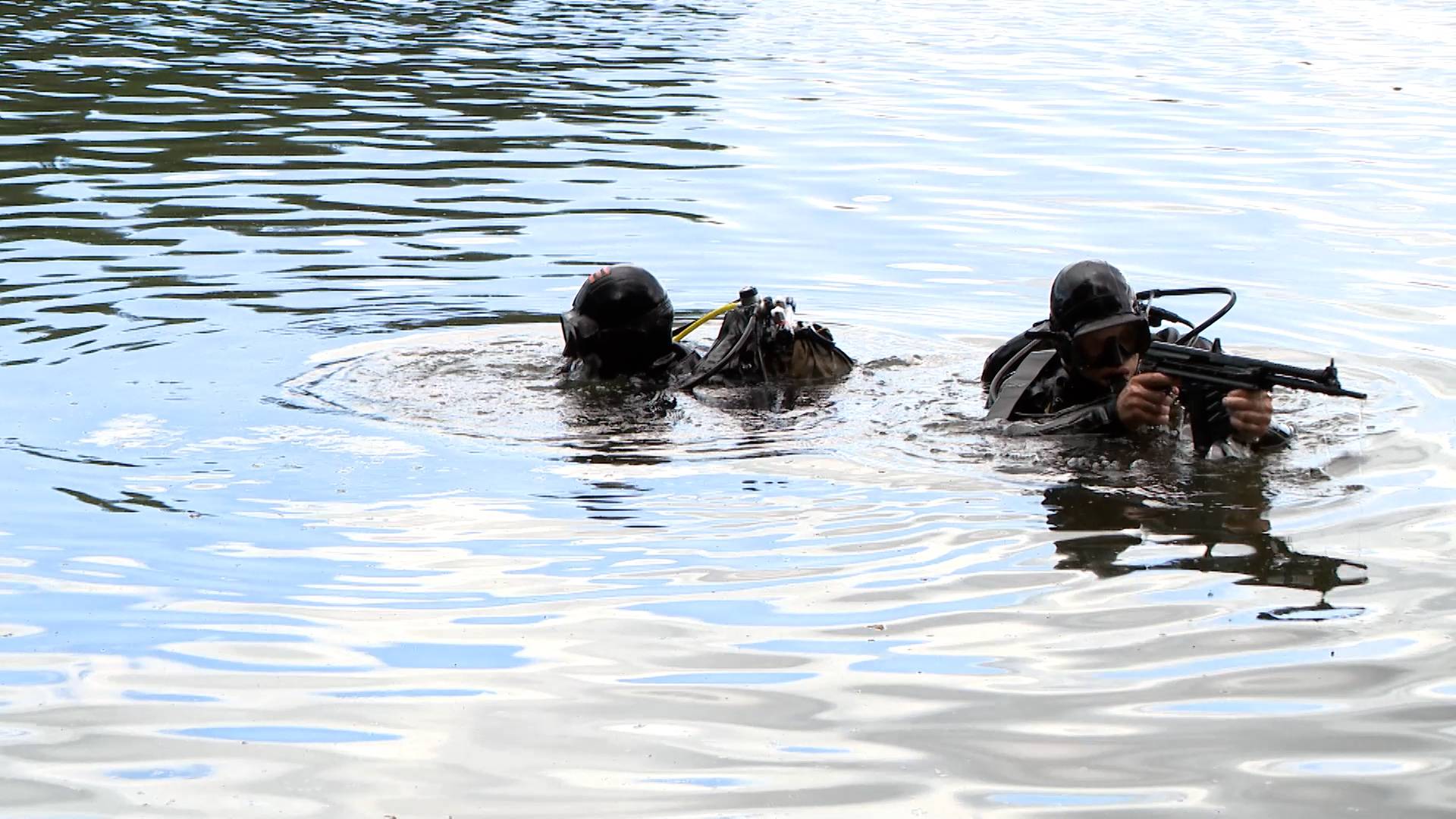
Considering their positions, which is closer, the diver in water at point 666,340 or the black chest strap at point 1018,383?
the black chest strap at point 1018,383

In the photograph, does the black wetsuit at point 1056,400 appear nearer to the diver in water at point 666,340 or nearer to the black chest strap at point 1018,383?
the black chest strap at point 1018,383

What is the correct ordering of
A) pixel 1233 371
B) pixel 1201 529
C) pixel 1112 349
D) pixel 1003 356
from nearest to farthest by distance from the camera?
pixel 1201 529, pixel 1233 371, pixel 1112 349, pixel 1003 356

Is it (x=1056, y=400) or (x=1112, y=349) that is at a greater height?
(x=1112, y=349)

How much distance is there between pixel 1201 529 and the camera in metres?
6.56

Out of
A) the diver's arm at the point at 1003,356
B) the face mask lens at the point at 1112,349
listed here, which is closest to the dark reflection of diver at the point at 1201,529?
the face mask lens at the point at 1112,349

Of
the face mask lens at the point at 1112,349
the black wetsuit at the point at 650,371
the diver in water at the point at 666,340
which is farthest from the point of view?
the black wetsuit at the point at 650,371

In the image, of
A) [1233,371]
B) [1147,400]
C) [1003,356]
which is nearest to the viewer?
[1233,371]

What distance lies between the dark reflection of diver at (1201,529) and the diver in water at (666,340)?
6.70 ft

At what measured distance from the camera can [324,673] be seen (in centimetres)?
518

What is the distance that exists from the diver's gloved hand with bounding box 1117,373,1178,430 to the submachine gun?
0.05m

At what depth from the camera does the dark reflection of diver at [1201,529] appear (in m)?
5.96

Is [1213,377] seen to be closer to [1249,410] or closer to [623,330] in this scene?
[1249,410]

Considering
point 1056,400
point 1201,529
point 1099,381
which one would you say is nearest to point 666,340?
point 1056,400

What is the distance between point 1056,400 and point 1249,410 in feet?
3.67
